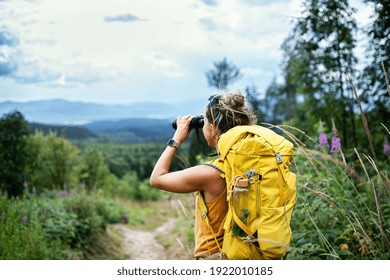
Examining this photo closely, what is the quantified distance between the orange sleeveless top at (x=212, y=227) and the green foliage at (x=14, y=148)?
7.62 metres

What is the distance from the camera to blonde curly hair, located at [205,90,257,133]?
2205 mm

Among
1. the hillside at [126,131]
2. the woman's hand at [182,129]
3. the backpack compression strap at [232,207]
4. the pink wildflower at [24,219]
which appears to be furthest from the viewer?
the hillside at [126,131]

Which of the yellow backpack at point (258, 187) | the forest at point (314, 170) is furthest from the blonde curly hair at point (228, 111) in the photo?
the forest at point (314, 170)

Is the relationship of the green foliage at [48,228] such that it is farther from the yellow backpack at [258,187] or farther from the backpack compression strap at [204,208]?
the yellow backpack at [258,187]

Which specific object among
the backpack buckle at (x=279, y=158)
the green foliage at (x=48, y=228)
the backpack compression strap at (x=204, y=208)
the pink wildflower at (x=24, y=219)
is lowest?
the green foliage at (x=48, y=228)

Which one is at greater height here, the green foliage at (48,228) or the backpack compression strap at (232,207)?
the backpack compression strap at (232,207)

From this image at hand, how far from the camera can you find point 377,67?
19.7ft

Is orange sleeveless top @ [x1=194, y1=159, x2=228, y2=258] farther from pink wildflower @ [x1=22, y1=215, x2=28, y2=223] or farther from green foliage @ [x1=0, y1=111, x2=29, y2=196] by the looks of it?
green foliage @ [x1=0, y1=111, x2=29, y2=196]

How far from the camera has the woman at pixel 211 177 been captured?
2143 millimetres

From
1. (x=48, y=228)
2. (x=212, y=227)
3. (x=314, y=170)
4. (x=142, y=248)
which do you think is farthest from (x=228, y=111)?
(x=142, y=248)

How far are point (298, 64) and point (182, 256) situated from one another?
3.31m

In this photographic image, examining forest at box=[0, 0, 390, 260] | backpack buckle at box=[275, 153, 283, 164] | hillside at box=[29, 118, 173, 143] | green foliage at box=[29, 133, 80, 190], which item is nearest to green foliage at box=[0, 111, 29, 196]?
forest at box=[0, 0, 390, 260]
